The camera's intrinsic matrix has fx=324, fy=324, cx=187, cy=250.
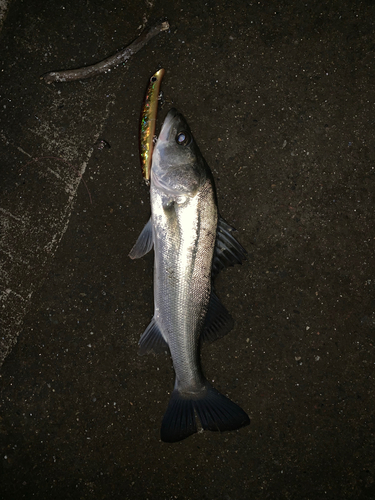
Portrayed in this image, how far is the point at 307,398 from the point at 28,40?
4.81m

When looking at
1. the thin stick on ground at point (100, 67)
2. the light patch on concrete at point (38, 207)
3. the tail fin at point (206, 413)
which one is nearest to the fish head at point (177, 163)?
the light patch on concrete at point (38, 207)

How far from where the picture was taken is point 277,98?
11.3 ft

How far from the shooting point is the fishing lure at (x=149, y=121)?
329cm

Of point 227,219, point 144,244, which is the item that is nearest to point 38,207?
point 144,244

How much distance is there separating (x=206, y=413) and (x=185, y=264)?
1.42 metres

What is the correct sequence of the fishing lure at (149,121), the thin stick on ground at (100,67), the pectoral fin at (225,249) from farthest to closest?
1. the thin stick on ground at (100,67)
2. the fishing lure at (149,121)
3. the pectoral fin at (225,249)

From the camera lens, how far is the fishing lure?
3291mm

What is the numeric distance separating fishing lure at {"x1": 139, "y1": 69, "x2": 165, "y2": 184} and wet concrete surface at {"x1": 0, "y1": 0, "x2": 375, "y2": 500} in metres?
0.16

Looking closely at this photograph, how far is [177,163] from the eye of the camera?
9.17 ft

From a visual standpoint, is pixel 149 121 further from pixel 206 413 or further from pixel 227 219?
pixel 206 413

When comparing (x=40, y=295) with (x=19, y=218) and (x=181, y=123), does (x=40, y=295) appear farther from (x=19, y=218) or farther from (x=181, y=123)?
(x=181, y=123)

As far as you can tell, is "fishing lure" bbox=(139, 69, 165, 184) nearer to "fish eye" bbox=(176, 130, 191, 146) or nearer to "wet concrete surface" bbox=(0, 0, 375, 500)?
"wet concrete surface" bbox=(0, 0, 375, 500)

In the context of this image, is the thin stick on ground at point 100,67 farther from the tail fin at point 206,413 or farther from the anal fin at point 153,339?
the tail fin at point 206,413

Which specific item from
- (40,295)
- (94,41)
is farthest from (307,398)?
(94,41)
